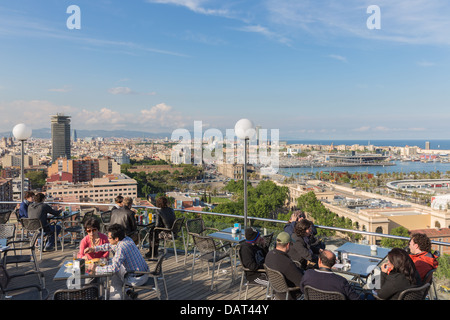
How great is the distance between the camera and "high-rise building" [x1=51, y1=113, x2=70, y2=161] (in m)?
76.3

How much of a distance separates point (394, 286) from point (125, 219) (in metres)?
3.65

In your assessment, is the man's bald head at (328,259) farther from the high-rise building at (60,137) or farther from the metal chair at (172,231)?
the high-rise building at (60,137)

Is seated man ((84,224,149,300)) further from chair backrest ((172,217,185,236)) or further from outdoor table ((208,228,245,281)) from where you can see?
chair backrest ((172,217,185,236))

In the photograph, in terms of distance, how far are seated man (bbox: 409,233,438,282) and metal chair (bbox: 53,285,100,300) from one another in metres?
2.72

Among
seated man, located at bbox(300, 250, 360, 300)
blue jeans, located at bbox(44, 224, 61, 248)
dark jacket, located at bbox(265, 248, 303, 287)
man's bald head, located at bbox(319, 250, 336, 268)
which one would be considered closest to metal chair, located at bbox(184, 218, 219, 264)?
blue jeans, located at bbox(44, 224, 61, 248)

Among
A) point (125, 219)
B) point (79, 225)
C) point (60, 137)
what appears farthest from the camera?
point (60, 137)

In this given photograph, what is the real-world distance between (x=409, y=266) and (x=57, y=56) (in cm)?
2758

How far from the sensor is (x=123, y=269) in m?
3.05

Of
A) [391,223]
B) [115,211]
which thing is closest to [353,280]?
[115,211]

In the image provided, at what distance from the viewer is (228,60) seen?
44.9 m

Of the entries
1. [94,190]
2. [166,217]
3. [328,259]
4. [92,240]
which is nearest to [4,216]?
[166,217]

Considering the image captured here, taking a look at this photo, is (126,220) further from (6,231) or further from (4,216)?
(4,216)

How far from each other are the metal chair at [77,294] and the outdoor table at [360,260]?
7.29 ft
